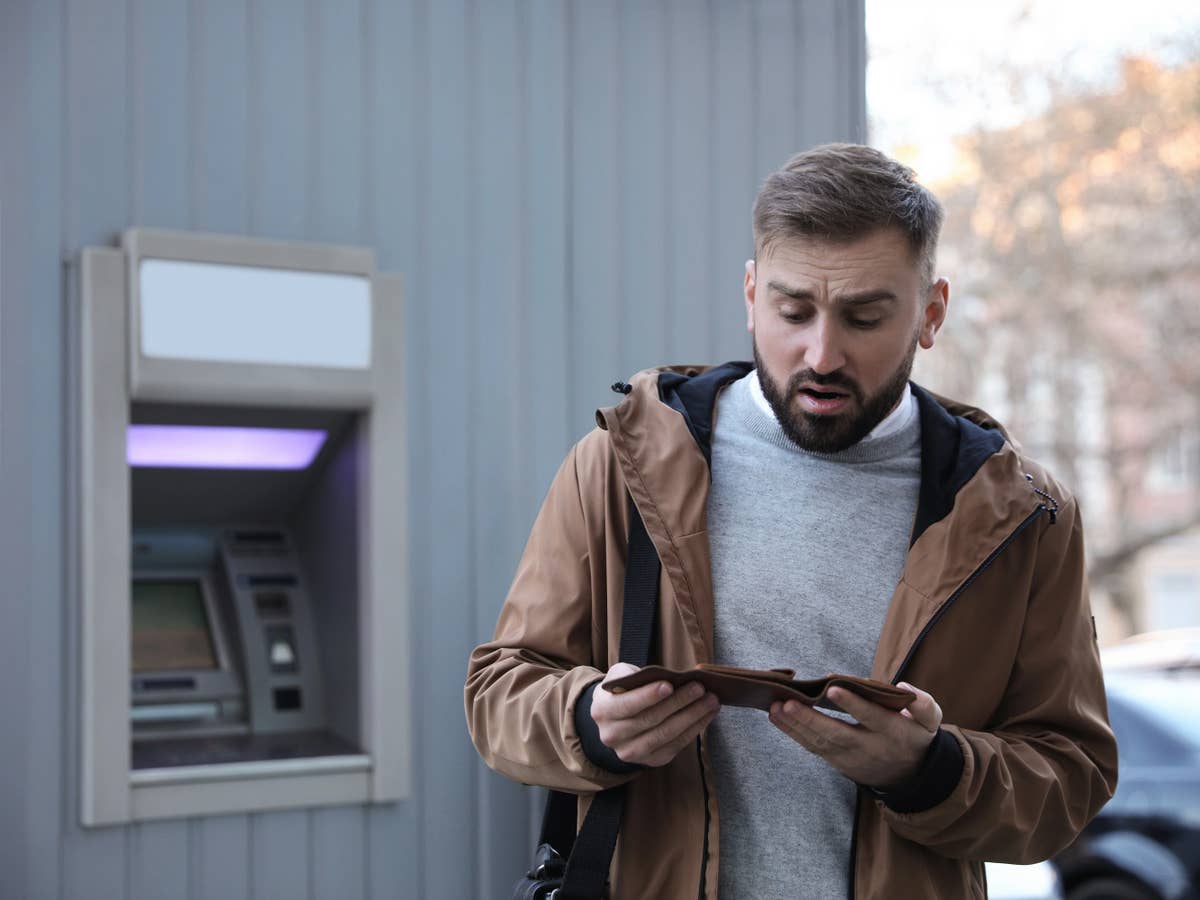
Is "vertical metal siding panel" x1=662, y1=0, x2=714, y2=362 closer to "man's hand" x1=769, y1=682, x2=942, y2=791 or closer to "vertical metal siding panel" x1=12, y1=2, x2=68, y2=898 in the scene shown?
"vertical metal siding panel" x1=12, y1=2, x2=68, y2=898

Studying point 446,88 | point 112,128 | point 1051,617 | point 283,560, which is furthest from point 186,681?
point 1051,617

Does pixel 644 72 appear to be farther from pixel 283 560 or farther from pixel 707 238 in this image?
pixel 283 560

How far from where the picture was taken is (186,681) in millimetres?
2982

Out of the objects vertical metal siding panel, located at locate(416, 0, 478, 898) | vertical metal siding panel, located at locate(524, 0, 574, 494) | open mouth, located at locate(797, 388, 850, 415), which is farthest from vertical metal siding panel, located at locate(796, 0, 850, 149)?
open mouth, located at locate(797, 388, 850, 415)

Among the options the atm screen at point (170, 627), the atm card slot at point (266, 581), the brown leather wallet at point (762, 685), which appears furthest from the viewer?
the atm card slot at point (266, 581)

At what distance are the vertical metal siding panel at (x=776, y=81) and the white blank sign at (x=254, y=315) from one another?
1.14 metres

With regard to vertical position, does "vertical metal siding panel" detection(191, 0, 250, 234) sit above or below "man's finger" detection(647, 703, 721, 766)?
above

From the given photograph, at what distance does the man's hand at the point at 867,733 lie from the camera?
168 centimetres

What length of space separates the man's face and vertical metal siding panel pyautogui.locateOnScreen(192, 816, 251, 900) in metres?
1.44

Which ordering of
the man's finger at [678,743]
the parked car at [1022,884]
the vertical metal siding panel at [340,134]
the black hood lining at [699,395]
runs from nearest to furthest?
the man's finger at [678,743]
the black hood lining at [699,395]
the vertical metal siding panel at [340,134]
the parked car at [1022,884]

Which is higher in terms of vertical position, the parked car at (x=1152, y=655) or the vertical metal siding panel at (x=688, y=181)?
the vertical metal siding panel at (x=688, y=181)

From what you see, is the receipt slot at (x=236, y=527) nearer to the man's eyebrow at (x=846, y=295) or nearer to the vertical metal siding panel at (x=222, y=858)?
the vertical metal siding panel at (x=222, y=858)

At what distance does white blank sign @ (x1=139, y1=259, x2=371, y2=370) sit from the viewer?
2.67 metres

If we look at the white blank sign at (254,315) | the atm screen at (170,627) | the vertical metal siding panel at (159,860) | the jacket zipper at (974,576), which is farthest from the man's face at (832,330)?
the atm screen at (170,627)
